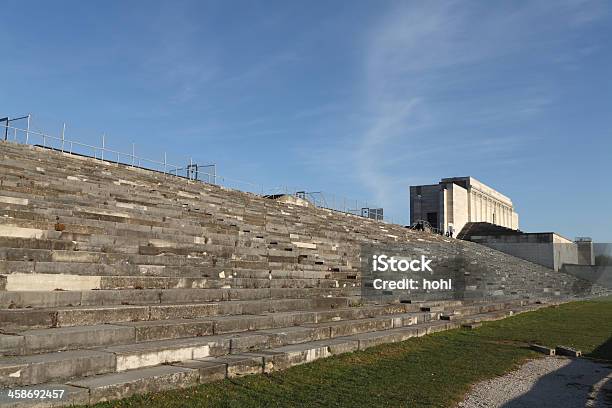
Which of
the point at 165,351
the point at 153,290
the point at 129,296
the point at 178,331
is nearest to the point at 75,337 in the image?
the point at 165,351

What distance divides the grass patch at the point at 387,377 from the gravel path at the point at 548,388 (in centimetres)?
28

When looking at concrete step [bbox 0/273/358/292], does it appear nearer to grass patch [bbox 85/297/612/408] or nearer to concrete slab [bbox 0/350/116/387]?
concrete slab [bbox 0/350/116/387]

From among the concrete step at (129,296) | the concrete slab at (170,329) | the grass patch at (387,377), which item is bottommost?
the grass patch at (387,377)

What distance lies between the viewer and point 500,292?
29344 mm

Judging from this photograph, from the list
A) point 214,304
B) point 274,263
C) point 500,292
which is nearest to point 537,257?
point 500,292

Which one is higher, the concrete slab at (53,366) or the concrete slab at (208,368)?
the concrete slab at (53,366)

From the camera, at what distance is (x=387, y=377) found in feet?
24.6

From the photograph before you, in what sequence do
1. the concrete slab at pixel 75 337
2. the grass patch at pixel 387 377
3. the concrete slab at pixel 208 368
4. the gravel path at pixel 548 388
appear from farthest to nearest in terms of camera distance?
the gravel path at pixel 548 388 → the concrete slab at pixel 208 368 → the grass patch at pixel 387 377 → the concrete slab at pixel 75 337

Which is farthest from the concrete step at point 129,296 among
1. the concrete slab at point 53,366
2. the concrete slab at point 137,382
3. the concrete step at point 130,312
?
the concrete slab at point 137,382

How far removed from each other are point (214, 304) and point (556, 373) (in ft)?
20.1

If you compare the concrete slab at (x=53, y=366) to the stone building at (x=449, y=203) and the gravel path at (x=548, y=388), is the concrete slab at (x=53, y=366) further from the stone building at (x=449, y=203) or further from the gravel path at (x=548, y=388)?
the stone building at (x=449, y=203)

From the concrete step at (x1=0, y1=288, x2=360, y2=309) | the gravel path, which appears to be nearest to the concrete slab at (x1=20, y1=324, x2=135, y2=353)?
the concrete step at (x1=0, y1=288, x2=360, y2=309)

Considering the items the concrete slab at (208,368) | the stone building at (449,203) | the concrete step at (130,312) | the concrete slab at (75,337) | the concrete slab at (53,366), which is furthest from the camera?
the stone building at (449,203)

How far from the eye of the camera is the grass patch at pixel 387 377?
5.72m
